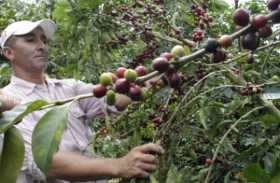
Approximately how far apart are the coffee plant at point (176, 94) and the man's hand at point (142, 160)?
3 cm

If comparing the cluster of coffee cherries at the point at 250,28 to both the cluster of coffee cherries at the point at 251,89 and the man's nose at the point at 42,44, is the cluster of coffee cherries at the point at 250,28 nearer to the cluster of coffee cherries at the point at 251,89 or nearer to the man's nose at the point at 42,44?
the cluster of coffee cherries at the point at 251,89

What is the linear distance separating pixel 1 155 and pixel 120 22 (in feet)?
3.14

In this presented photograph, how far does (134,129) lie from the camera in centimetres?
161

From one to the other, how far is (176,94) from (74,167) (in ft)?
1.77

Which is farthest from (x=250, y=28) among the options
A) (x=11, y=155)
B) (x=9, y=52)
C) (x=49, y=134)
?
(x=9, y=52)

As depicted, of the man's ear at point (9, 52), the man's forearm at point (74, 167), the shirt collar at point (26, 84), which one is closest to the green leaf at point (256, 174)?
the man's forearm at point (74, 167)

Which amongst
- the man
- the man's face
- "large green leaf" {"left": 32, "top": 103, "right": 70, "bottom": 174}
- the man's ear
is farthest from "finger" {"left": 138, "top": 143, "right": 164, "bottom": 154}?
the man's ear

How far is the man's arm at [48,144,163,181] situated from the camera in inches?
55.7

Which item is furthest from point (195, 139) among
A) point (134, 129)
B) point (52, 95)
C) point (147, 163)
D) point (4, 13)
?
point (4, 13)

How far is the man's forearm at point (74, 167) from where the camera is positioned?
1.76 meters

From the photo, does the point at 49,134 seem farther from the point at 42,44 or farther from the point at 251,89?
the point at 42,44

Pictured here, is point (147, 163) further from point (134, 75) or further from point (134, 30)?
point (134, 75)

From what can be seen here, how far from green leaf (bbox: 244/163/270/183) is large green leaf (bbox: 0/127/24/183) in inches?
20.5

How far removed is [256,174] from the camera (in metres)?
1.14
